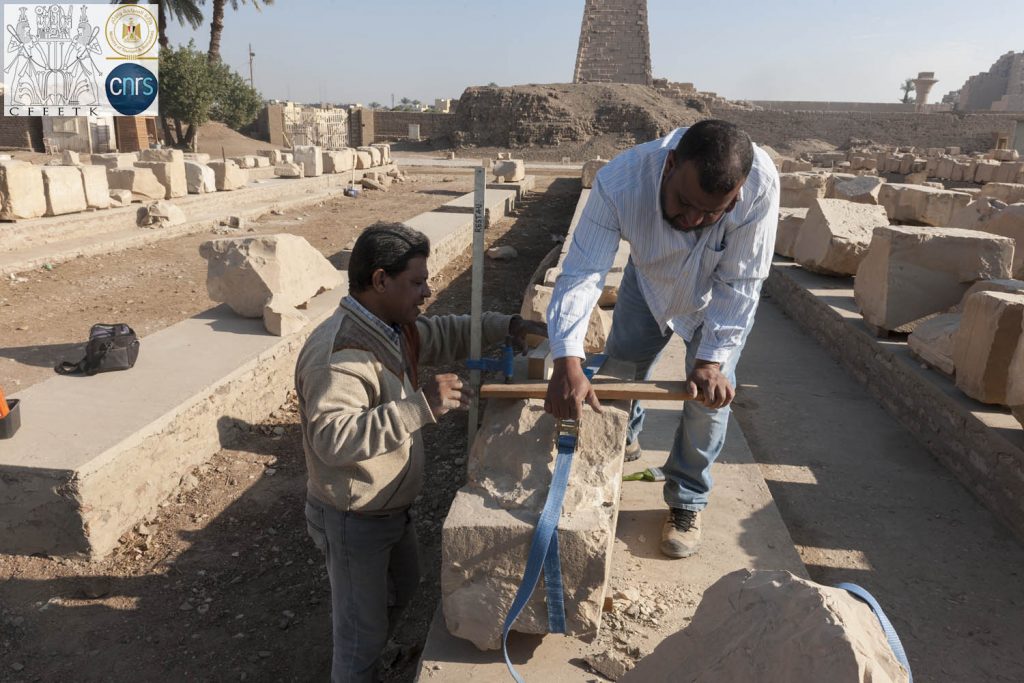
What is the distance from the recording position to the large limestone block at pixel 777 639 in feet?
3.42

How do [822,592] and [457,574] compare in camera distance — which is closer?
[822,592]

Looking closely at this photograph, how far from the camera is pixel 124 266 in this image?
27.1 ft

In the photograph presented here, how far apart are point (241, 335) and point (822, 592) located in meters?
4.26

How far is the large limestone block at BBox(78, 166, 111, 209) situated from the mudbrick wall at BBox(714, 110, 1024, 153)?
94.0ft

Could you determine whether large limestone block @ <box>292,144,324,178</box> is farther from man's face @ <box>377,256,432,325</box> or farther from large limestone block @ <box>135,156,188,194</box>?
man's face @ <box>377,256,432,325</box>

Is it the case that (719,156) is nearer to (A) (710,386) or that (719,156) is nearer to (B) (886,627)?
(A) (710,386)

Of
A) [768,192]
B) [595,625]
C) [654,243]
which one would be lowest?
[595,625]

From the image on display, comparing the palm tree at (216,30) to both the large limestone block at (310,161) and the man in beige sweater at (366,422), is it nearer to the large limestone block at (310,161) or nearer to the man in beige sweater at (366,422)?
the large limestone block at (310,161)

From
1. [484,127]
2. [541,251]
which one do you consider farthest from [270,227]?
[484,127]

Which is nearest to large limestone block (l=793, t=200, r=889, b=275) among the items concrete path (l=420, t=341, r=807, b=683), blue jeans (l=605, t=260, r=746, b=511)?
concrete path (l=420, t=341, r=807, b=683)

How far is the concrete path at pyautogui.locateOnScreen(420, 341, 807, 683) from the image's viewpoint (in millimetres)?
1929

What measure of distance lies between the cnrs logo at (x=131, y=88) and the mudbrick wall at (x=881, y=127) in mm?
24202

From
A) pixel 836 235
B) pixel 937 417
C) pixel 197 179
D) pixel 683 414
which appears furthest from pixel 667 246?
pixel 197 179

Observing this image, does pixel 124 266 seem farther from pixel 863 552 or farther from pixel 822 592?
pixel 822 592
